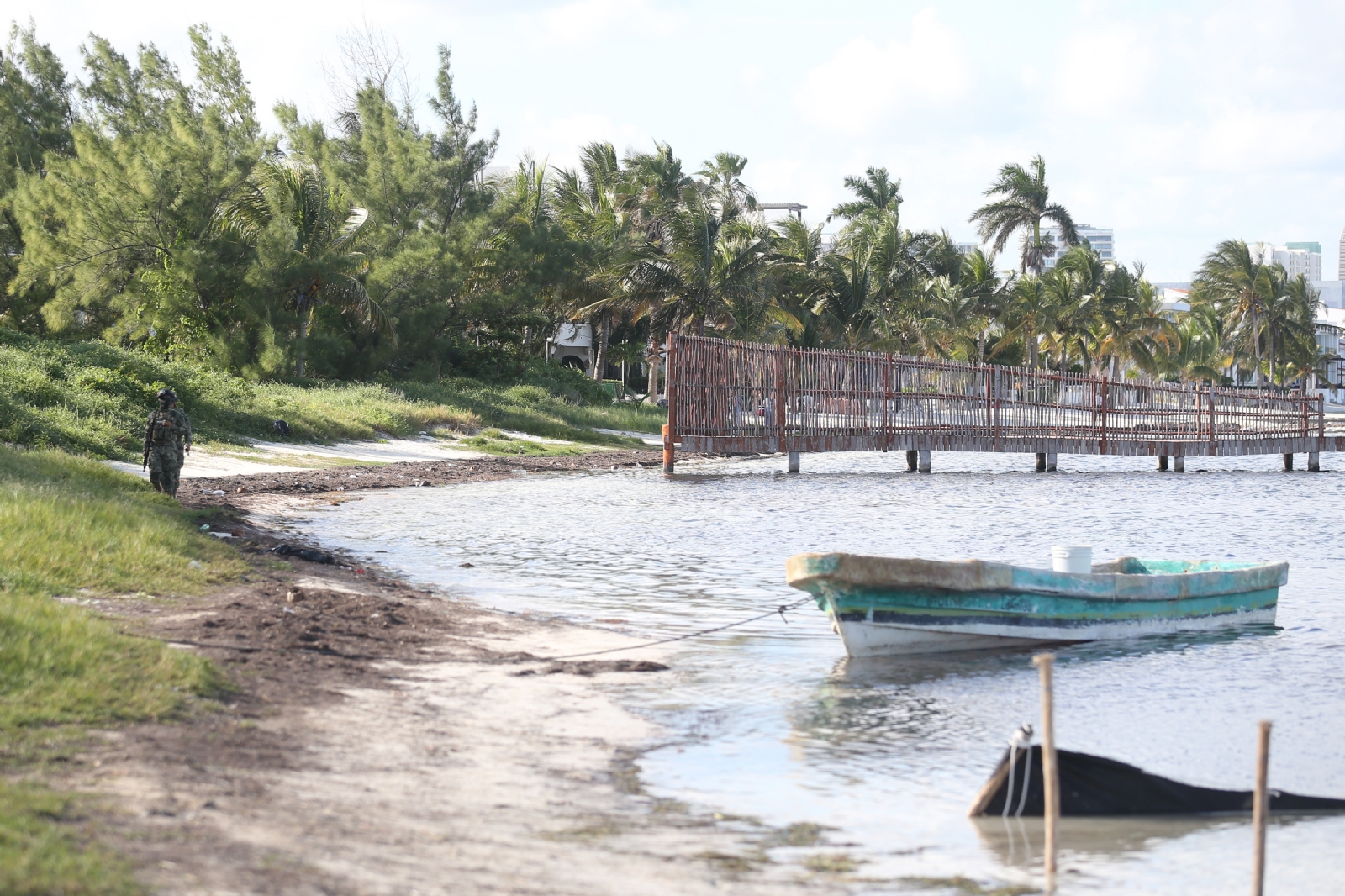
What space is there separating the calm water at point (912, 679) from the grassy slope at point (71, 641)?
2.88 metres

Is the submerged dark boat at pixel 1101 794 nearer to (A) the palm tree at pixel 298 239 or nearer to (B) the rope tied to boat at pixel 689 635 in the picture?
(B) the rope tied to boat at pixel 689 635

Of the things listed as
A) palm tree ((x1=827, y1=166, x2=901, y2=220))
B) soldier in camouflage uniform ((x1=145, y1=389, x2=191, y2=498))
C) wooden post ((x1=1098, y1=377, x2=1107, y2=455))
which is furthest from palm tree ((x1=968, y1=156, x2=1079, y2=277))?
soldier in camouflage uniform ((x1=145, y1=389, x2=191, y2=498))

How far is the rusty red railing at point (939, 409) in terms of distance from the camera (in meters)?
32.7

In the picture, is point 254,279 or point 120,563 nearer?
point 120,563

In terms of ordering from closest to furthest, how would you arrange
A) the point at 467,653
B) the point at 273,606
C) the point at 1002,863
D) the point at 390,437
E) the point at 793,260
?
the point at 1002,863
the point at 467,653
the point at 273,606
the point at 390,437
the point at 793,260

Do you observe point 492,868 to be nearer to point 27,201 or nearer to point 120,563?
point 120,563

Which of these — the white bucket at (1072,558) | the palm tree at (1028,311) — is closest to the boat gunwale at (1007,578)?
the white bucket at (1072,558)

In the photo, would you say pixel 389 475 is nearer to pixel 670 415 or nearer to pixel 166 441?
pixel 670 415

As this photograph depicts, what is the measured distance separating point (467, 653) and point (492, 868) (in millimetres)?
4940

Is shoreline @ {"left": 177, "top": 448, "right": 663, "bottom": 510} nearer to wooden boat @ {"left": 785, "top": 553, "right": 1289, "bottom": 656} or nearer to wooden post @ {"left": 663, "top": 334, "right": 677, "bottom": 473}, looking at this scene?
wooden post @ {"left": 663, "top": 334, "right": 677, "bottom": 473}

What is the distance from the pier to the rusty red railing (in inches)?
1.2

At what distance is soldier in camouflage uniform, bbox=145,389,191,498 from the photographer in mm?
17547

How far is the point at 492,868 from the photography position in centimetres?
575

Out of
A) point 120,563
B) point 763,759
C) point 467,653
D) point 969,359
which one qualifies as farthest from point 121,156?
point 969,359
